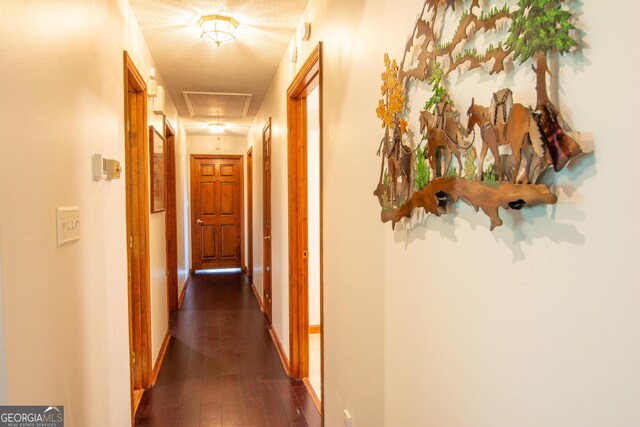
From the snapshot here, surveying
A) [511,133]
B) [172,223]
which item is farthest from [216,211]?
[511,133]

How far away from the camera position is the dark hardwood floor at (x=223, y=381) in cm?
258

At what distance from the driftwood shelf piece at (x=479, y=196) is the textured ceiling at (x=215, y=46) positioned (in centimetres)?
181

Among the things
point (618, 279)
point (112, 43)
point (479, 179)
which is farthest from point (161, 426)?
point (618, 279)

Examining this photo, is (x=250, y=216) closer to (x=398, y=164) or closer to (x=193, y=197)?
(x=193, y=197)

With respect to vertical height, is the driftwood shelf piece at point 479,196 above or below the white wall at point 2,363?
above

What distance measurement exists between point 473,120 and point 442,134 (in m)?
0.13

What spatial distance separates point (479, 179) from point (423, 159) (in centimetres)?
28

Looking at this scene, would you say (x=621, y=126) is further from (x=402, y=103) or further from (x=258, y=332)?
(x=258, y=332)

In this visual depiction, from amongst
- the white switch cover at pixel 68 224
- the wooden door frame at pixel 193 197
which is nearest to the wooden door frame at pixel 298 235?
the white switch cover at pixel 68 224

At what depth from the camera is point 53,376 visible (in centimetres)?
123

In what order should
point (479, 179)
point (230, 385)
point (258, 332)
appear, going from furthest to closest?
1. point (258, 332)
2. point (230, 385)
3. point (479, 179)

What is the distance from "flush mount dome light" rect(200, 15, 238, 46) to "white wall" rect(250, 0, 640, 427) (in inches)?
42.7

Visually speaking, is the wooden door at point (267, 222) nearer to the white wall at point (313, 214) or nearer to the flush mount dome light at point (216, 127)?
the white wall at point (313, 214)

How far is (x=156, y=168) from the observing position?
3.37 meters
